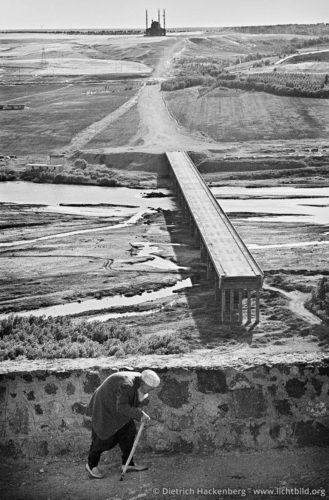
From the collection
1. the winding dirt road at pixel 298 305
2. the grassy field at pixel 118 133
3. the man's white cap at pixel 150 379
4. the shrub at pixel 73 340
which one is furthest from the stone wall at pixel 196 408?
the grassy field at pixel 118 133

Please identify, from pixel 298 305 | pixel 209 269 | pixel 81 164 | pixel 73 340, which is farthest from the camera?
pixel 81 164

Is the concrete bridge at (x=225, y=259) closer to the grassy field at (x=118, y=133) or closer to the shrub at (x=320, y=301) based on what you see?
the shrub at (x=320, y=301)

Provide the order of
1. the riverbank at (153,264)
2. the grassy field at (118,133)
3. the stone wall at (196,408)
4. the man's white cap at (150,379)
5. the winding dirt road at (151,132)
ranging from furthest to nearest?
1. the grassy field at (118,133)
2. the winding dirt road at (151,132)
3. the riverbank at (153,264)
4. the stone wall at (196,408)
5. the man's white cap at (150,379)

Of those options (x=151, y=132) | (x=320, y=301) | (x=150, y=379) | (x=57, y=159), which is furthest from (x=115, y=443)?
(x=151, y=132)

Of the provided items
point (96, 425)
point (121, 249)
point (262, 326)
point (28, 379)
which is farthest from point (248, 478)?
point (121, 249)

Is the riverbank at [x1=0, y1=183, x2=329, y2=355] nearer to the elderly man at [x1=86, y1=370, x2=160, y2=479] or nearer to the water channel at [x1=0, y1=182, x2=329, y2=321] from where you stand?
the water channel at [x1=0, y1=182, x2=329, y2=321]

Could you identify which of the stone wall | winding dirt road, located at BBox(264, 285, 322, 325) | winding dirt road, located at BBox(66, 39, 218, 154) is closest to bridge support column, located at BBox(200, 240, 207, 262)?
winding dirt road, located at BBox(264, 285, 322, 325)

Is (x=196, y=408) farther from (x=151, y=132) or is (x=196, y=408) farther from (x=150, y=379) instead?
(x=151, y=132)
